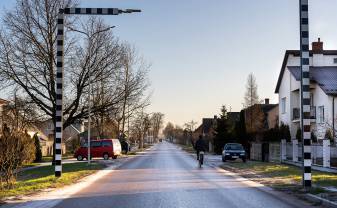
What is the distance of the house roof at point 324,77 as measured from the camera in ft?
131

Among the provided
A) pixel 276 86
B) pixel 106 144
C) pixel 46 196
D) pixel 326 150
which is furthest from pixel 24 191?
pixel 276 86

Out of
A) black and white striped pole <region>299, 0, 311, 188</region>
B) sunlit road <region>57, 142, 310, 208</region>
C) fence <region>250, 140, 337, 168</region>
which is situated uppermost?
black and white striped pole <region>299, 0, 311, 188</region>

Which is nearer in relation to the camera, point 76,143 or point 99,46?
point 99,46

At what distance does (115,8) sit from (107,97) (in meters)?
20.6

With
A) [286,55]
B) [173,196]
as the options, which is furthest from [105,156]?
[173,196]

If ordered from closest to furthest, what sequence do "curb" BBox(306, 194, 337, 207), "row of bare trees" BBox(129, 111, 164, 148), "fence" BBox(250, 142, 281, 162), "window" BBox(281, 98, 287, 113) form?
"curb" BBox(306, 194, 337, 207)
"fence" BBox(250, 142, 281, 162)
"window" BBox(281, 98, 287, 113)
"row of bare trees" BBox(129, 111, 164, 148)

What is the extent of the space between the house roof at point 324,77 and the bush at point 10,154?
82.9 ft

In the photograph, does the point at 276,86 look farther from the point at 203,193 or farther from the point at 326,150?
the point at 203,193

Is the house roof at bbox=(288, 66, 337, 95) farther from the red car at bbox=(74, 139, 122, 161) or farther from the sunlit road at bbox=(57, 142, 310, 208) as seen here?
the sunlit road at bbox=(57, 142, 310, 208)

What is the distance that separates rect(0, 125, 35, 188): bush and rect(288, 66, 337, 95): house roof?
25.3 m

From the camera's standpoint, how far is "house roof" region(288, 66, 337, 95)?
1575 inches

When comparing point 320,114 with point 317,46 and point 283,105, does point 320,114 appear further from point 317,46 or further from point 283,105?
point 317,46

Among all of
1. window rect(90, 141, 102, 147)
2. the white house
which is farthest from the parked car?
window rect(90, 141, 102, 147)

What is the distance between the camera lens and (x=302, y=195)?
1471 cm
